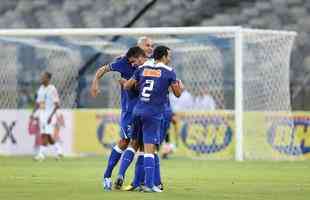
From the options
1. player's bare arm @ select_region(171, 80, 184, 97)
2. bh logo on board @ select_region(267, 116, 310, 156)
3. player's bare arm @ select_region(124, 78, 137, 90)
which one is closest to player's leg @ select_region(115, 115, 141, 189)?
player's bare arm @ select_region(124, 78, 137, 90)

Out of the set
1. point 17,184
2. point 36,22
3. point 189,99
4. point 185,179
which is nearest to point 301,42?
point 189,99

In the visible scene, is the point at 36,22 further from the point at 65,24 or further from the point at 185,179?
the point at 185,179

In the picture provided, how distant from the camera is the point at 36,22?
35.1 m

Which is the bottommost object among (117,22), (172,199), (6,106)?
(172,199)

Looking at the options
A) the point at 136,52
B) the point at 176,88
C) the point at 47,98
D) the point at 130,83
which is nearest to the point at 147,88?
the point at 130,83

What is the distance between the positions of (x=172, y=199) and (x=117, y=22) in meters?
20.8

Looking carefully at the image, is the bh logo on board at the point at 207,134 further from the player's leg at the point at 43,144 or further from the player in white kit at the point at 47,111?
the player's leg at the point at 43,144

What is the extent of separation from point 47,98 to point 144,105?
11256 mm

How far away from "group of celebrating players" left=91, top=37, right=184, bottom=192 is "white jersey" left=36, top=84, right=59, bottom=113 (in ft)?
34.0

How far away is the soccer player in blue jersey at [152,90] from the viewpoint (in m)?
14.8

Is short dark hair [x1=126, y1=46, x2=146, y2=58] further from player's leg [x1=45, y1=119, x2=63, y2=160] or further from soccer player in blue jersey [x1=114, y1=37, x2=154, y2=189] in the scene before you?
player's leg [x1=45, y1=119, x2=63, y2=160]

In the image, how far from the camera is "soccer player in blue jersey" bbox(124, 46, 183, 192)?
14.8 meters

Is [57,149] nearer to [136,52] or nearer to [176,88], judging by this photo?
[136,52]

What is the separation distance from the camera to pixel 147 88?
48.7 feet
